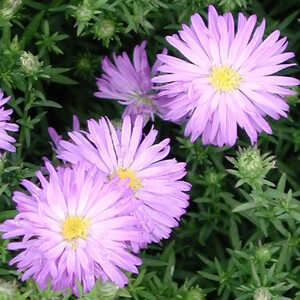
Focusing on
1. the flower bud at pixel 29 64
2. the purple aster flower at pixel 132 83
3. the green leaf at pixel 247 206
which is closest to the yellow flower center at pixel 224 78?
the purple aster flower at pixel 132 83

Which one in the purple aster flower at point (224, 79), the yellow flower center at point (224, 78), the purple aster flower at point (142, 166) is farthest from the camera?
the yellow flower center at point (224, 78)

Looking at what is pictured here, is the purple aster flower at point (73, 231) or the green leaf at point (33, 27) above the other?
the green leaf at point (33, 27)

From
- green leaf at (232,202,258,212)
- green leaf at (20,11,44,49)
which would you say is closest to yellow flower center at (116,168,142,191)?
green leaf at (232,202,258,212)

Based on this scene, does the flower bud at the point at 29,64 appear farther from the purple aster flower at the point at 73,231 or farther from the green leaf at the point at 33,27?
the purple aster flower at the point at 73,231

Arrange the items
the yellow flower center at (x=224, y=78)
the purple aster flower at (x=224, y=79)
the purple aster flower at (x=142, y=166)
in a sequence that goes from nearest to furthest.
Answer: the purple aster flower at (x=142, y=166), the purple aster flower at (x=224, y=79), the yellow flower center at (x=224, y=78)

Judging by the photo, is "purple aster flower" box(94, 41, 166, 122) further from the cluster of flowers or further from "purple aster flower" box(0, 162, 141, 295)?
"purple aster flower" box(0, 162, 141, 295)

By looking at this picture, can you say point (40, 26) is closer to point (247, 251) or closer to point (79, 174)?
point (79, 174)

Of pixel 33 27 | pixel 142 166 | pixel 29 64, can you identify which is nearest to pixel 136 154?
pixel 142 166

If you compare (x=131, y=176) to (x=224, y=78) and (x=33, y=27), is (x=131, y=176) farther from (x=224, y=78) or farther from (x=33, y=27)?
(x=33, y=27)
